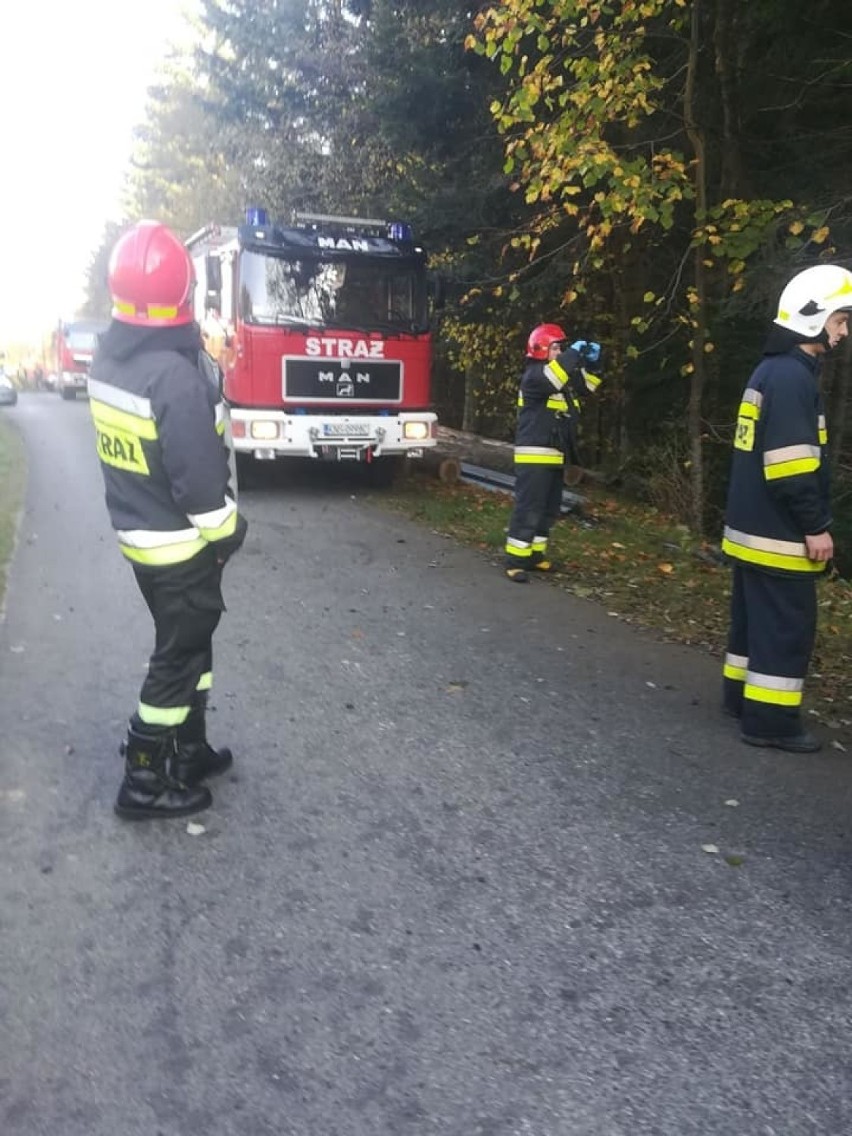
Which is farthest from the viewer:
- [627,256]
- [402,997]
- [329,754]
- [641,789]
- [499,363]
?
[499,363]

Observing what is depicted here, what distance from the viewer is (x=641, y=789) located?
13.3 feet

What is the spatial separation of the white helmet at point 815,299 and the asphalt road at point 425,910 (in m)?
1.94

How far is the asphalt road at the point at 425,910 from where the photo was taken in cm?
239

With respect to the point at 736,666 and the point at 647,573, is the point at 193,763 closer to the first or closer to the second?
the point at 736,666

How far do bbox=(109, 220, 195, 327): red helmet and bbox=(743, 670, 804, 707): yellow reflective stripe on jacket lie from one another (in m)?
2.98

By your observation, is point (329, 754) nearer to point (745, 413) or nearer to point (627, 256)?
point (745, 413)

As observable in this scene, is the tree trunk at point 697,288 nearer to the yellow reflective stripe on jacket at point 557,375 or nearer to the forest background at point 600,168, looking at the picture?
the forest background at point 600,168

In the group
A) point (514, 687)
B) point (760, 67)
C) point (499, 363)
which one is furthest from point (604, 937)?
point (499, 363)

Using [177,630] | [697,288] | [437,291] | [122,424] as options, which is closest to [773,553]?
[177,630]

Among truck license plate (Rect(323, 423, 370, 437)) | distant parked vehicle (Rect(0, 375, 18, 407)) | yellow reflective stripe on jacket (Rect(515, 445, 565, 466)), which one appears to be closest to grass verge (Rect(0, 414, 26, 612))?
truck license plate (Rect(323, 423, 370, 437))

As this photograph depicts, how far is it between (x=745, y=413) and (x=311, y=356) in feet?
23.6

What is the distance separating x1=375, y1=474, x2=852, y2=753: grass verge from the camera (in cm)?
588

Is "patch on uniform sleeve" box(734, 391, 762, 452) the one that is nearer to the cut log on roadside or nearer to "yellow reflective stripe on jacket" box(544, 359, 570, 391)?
"yellow reflective stripe on jacket" box(544, 359, 570, 391)

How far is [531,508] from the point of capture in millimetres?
7785
